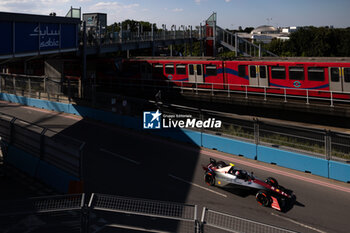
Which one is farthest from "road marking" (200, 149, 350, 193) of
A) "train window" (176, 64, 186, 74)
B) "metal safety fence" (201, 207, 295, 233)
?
"train window" (176, 64, 186, 74)

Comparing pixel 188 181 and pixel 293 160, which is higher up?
pixel 293 160

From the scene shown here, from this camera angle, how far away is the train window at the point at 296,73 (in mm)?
23156

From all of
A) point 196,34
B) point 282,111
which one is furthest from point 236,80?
point 196,34

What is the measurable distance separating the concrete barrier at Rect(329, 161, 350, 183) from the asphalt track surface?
0.95 feet

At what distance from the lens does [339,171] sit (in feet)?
45.8

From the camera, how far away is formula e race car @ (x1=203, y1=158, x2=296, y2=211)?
37.5 ft

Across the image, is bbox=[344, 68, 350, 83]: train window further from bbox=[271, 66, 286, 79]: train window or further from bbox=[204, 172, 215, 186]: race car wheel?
bbox=[204, 172, 215, 186]: race car wheel

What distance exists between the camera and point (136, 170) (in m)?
15.0

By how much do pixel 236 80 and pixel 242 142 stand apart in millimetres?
10477
